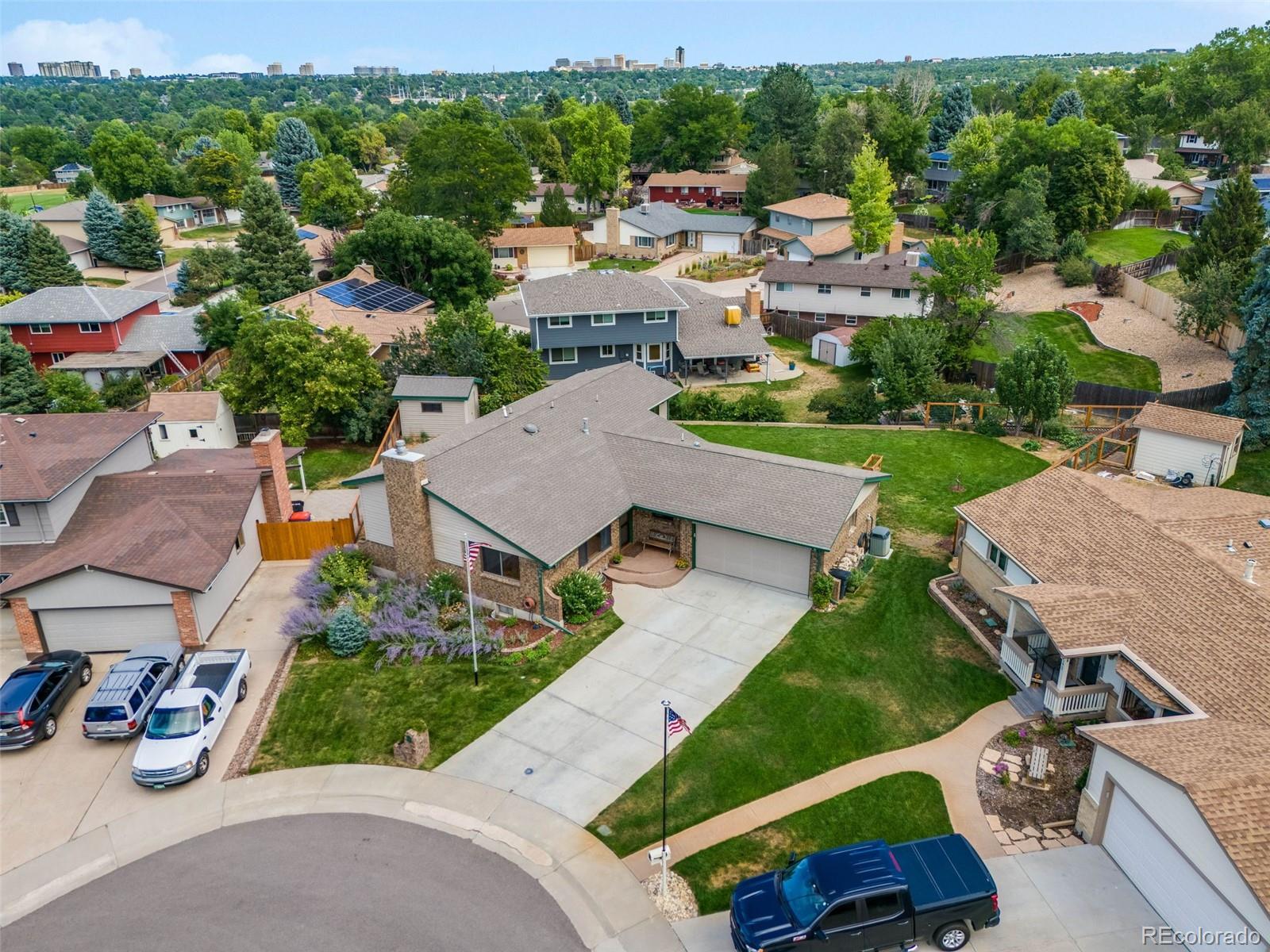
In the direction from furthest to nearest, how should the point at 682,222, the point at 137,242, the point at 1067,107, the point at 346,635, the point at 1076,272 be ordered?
the point at 1067,107, the point at 682,222, the point at 137,242, the point at 1076,272, the point at 346,635

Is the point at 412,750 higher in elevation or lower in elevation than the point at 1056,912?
higher

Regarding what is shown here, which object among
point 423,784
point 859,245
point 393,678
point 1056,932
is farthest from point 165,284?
point 1056,932

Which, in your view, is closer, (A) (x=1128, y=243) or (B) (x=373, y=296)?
(B) (x=373, y=296)

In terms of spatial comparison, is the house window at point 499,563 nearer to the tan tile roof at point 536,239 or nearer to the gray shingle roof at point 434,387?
the gray shingle roof at point 434,387

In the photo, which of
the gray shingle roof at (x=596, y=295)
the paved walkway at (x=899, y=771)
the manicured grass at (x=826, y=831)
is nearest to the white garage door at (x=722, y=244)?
the gray shingle roof at (x=596, y=295)

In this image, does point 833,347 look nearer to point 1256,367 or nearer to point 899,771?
point 1256,367

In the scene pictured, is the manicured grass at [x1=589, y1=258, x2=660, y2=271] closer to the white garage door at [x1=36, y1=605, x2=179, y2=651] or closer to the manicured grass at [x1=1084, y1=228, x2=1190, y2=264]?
the manicured grass at [x1=1084, y1=228, x2=1190, y2=264]

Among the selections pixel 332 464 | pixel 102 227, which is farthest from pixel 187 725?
pixel 102 227
